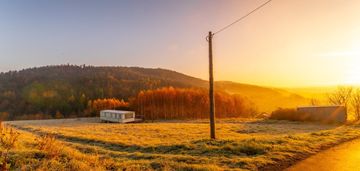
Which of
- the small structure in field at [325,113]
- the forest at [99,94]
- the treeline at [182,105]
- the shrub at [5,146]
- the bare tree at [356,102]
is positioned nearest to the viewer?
the shrub at [5,146]

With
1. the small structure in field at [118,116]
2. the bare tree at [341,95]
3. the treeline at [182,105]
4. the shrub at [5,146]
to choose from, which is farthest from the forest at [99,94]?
the shrub at [5,146]

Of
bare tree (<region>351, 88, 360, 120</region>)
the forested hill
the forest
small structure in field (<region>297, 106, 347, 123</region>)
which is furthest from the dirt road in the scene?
the forested hill

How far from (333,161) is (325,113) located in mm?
36365

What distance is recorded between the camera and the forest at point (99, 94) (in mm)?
92688

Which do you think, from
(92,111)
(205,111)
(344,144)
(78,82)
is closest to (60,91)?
(78,82)

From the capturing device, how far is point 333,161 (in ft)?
39.4

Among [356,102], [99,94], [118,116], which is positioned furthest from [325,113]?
[99,94]

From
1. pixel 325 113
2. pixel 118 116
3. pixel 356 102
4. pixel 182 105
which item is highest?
pixel 182 105

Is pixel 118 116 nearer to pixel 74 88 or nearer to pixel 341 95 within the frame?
pixel 341 95

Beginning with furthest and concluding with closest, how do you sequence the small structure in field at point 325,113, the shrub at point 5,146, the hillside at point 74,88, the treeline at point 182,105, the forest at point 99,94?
the hillside at point 74,88 < the forest at point 99,94 < the treeline at point 182,105 < the small structure in field at point 325,113 < the shrub at point 5,146

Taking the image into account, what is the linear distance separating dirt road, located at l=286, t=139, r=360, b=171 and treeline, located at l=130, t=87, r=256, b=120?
244 feet

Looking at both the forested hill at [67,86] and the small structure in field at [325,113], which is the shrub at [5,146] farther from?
the forested hill at [67,86]

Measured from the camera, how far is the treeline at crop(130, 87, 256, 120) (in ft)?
297

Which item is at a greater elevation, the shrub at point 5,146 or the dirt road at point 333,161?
the shrub at point 5,146
